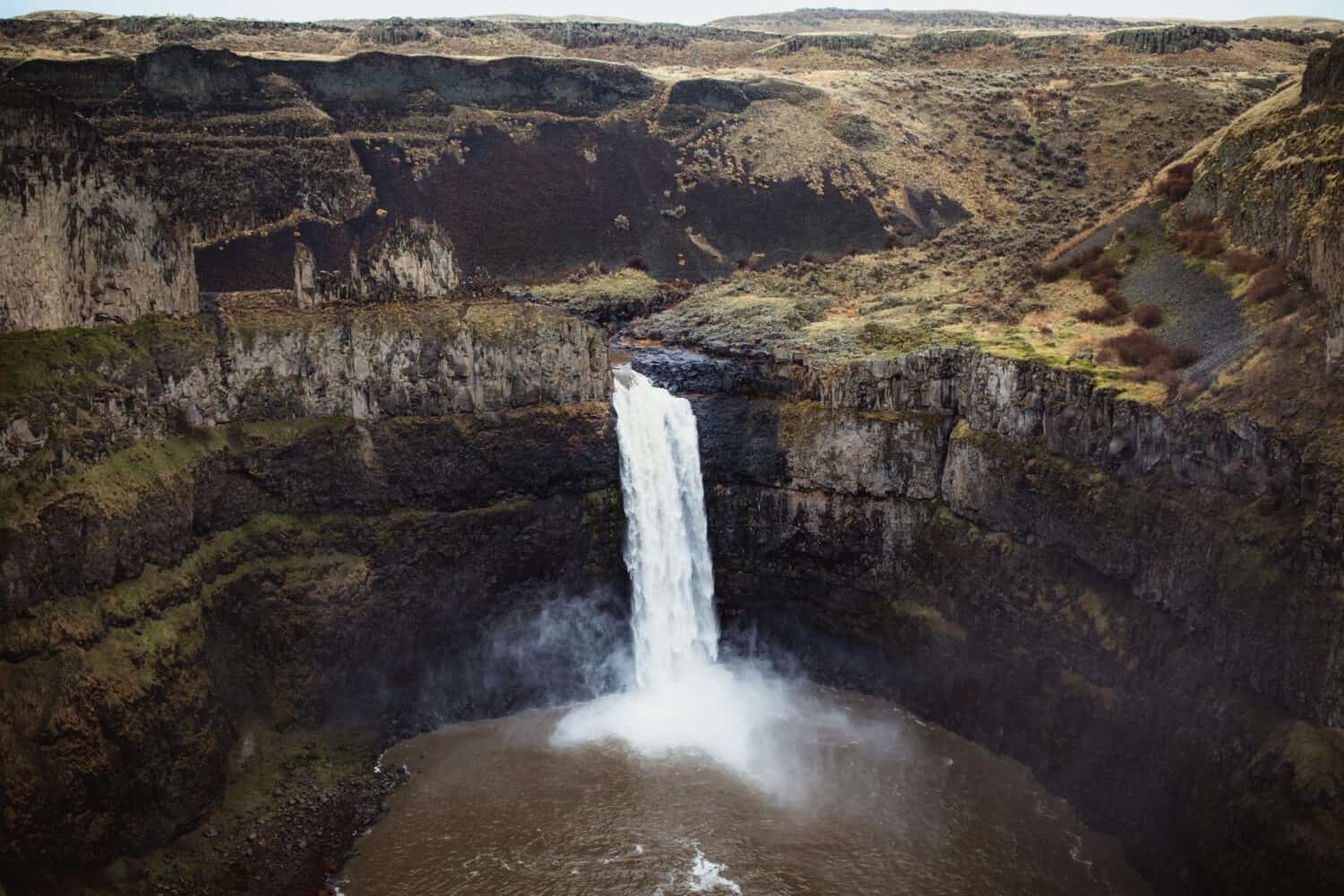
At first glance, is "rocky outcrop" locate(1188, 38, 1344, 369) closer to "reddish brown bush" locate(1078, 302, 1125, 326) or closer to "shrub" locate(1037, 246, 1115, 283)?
"shrub" locate(1037, 246, 1115, 283)

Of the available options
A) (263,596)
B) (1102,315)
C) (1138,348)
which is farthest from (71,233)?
(1102,315)

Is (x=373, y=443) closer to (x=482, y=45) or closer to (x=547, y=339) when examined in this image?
(x=547, y=339)

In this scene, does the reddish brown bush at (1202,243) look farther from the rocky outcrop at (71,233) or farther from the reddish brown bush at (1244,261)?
the rocky outcrop at (71,233)

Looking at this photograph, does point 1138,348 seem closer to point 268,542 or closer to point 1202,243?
point 1202,243

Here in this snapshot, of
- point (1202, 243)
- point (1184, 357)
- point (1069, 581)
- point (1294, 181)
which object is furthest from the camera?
point (1202, 243)

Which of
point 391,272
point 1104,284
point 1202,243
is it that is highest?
point 1202,243
